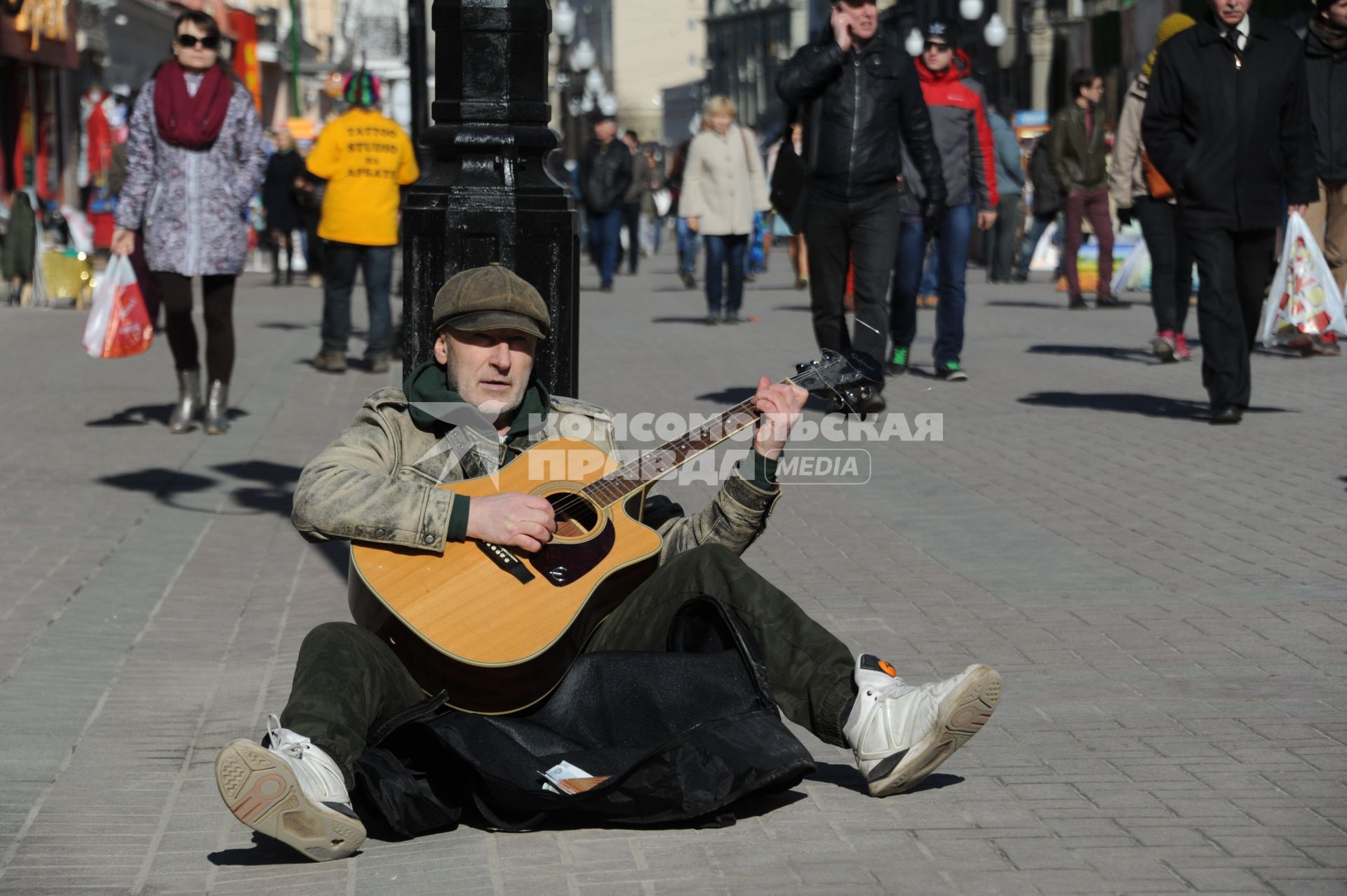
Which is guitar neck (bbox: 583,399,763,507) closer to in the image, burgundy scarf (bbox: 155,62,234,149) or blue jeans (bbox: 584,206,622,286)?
burgundy scarf (bbox: 155,62,234,149)

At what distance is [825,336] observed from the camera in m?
10.2

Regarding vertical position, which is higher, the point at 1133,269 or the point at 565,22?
the point at 565,22

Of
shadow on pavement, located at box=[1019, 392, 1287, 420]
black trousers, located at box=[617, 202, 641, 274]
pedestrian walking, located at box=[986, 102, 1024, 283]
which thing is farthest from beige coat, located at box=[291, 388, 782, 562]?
black trousers, located at box=[617, 202, 641, 274]

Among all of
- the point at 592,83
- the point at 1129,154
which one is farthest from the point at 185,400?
the point at 592,83

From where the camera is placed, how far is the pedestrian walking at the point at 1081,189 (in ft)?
57.0

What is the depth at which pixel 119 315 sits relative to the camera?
32.8ft

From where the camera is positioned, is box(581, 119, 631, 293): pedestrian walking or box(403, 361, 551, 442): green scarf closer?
box(403, 361, 551, 442): green scarf

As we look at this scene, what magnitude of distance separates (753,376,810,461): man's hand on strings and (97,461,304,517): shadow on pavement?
4197 millimetres

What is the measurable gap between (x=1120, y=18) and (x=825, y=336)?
30.4 meters

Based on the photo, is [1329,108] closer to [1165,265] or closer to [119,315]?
[1165,265]

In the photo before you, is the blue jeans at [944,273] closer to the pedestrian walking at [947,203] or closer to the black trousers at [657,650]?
the pedestrian walking at [947,203]

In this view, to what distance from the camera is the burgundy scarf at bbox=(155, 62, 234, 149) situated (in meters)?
9.50

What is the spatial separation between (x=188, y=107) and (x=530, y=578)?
20.1 ft

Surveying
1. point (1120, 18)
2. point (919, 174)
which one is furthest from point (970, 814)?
point (1120, 18)
